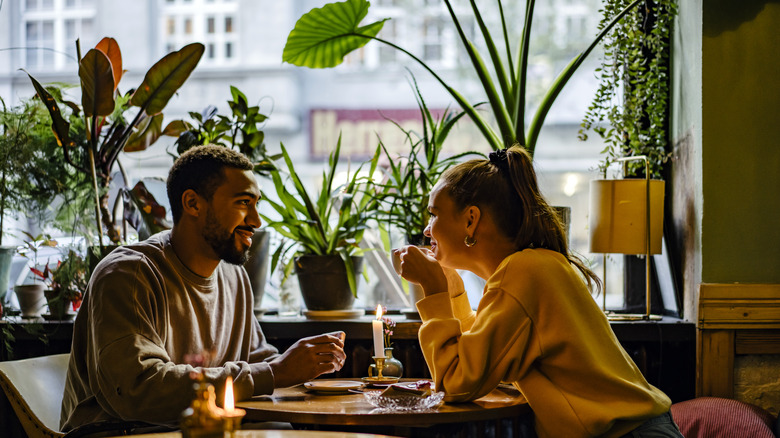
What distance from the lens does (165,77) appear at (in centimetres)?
306

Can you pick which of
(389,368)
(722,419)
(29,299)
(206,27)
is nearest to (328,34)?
(206,27)

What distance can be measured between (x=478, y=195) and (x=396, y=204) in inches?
41.6

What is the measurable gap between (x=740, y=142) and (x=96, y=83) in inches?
94.2

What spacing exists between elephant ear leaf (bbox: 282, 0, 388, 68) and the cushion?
6.06 ft

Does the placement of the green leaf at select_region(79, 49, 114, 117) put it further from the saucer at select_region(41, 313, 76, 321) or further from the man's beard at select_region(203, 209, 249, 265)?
the man's beard at select_region(203, 209, 249, 265)

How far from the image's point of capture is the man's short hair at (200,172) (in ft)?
7.64

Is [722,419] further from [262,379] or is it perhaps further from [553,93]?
[262,379]

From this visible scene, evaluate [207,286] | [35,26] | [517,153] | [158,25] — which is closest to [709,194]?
[517,153]

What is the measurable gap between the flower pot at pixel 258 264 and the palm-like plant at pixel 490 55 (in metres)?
0.76

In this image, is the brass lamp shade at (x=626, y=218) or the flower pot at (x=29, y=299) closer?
the brass lamp shade at (x=626, y=218)

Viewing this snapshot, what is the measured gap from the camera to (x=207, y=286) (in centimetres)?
234

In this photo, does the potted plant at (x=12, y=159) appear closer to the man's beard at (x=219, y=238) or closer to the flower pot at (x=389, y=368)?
the man's beard at (x=219, y=238)

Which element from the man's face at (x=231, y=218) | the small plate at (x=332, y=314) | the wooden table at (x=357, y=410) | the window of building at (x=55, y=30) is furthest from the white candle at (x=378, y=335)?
the window of building at (x=55, y=30)

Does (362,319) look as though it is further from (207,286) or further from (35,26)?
(35,26)
